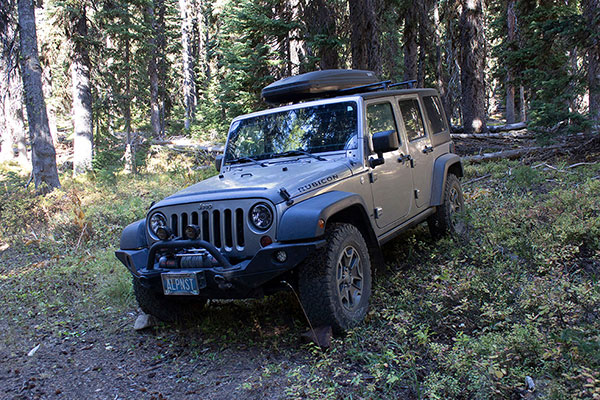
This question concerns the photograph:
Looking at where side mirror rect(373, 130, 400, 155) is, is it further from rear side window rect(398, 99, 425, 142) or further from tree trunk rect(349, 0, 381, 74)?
tree trunk rect(349, 0, 381, 74)

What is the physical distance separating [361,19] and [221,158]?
28.2 feet

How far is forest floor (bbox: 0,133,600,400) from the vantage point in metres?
3.15

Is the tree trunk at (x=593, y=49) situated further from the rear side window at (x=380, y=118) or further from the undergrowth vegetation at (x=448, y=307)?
the rear side window at (x=380, y=118)

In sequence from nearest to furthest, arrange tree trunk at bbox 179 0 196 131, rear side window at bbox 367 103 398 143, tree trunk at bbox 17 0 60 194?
rear side window at bbox 367 103 398 143, tree trunk at bbox 17 0 60 194, tree trunk at bbox 179 0 196 131

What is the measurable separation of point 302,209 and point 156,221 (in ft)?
4.84

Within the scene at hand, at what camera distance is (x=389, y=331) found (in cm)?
407

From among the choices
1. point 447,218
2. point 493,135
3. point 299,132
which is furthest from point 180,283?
point 493,135

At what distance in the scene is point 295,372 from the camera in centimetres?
346

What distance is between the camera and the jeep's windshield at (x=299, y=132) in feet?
16.4

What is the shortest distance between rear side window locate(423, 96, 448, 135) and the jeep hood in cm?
232

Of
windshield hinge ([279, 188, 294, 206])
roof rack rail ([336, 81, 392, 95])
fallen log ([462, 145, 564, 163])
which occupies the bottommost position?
windshield hinge ([279, 188, 294, 206])

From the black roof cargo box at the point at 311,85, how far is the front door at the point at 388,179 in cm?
87

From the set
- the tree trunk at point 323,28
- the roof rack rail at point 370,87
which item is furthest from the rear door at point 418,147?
the tree trunk at point 323,28

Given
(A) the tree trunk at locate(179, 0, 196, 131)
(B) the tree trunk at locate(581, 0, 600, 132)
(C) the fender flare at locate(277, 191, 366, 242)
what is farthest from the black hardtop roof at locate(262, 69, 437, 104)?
(A) the tree trunk at locate(179, 0, 196, 131)
